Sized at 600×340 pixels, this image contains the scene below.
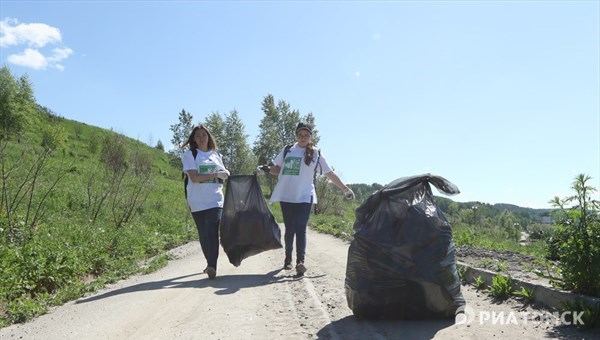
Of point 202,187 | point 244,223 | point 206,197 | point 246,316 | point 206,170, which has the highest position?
point 206,170

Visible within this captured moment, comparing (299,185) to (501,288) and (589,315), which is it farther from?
(589,315)

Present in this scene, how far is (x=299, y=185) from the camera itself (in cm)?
560

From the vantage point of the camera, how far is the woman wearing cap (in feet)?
18.3

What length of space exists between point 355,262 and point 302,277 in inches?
79.1

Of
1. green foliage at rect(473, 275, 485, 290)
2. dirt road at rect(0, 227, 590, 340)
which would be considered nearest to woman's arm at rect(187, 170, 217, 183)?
dirt road at rect(0, 227, 590, 340)

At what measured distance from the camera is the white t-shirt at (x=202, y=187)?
213 inches

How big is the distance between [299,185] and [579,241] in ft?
10.2

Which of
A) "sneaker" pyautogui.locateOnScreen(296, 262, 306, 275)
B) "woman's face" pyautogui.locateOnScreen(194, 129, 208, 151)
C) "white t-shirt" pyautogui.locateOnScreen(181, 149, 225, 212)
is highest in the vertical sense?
"woman's face" pyautogui.locateOnScreen(194, 129, 208, 151)

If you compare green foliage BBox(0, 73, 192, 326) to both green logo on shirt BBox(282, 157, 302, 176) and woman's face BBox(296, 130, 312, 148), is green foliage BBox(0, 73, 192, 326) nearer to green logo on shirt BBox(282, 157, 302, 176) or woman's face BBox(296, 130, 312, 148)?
green logo on shirt BBox(282, 157, 302, 176)

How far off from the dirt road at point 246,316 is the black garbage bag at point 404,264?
0.46ft

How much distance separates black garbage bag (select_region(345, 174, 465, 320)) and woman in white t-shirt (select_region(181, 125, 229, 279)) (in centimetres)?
240

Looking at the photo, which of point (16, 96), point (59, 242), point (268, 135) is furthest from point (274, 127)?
point (59, 242)

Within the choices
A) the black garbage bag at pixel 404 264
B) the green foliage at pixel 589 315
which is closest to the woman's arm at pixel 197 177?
the black garbage bag at pixel 404 264

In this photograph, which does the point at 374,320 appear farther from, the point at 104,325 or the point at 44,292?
the point at 44,292
